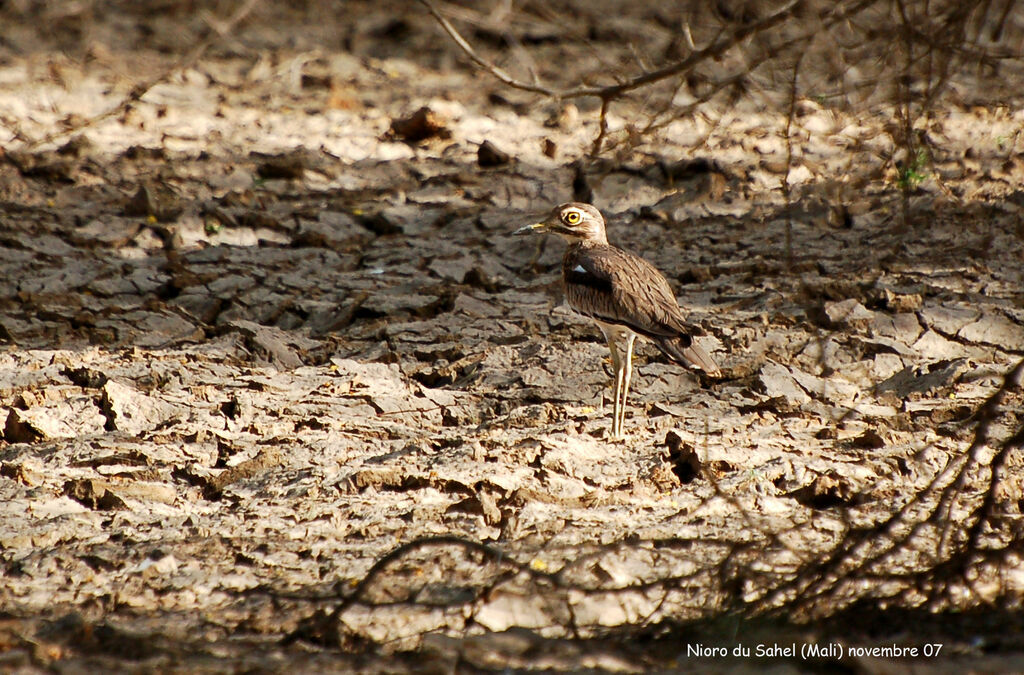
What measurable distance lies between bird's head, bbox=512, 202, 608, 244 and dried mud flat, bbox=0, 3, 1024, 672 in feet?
1.07

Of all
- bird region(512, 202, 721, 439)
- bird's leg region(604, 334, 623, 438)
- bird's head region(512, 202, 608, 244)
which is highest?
bird's head region(512, 202, 608, 244)

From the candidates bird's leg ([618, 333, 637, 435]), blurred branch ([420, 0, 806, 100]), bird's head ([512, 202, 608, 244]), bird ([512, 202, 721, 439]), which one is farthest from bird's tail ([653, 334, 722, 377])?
blurred branch ([420, 0, 806, 100])

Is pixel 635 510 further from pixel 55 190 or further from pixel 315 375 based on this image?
pixel 55 190

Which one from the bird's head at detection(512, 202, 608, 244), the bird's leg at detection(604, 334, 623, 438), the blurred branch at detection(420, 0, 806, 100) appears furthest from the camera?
the bird's head at detection(512, 202, 608, 244)

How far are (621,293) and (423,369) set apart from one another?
92cm

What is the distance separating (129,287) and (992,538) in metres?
4.13

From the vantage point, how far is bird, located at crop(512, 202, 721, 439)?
437cm

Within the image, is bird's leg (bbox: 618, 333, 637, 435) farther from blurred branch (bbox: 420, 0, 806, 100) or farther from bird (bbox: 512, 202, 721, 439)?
blurred branch (bbox: 420, 0, 806, 100)

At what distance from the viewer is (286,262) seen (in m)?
6.19

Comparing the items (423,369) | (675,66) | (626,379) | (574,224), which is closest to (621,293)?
(626,379)

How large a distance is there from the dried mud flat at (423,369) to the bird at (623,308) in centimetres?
20

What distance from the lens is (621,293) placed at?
4516mm

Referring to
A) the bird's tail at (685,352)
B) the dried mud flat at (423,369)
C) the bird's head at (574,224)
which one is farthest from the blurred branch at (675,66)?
the bird's head at (574,224)

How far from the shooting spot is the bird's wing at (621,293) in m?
4.42
